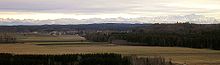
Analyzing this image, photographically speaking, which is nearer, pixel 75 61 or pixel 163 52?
pixel 75 61

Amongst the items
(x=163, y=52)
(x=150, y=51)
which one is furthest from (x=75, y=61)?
(x=150, y=51)

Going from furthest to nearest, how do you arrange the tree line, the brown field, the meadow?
the brown field
the meadow
the tree line

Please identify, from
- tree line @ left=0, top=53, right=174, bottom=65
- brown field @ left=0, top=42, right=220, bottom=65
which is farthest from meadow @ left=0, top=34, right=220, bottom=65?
tree line @ left=0, top=53, right=174, bottom=65

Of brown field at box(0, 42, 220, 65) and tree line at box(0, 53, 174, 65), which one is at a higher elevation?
tree line at box(0, 53, 174, 65)

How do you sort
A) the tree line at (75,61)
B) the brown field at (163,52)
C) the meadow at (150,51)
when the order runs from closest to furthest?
the tree line at (75,61), the meadow at (150,51), the brown field at (163,52)

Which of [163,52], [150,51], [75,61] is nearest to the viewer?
[75,61]

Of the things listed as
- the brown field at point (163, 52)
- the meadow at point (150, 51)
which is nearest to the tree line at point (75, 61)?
the meadow at point (150, 51)

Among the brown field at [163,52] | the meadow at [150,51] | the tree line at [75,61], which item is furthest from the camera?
the brown field at [163,52]

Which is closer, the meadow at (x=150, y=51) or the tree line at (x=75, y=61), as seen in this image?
the tree line at (x=75, y=61)

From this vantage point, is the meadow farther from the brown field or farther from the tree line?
the tree line

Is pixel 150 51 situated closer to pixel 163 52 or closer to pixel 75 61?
pixel 163 52

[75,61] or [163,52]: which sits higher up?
[75,61]

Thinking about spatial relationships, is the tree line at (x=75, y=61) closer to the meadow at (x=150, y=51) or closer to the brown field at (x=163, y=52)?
the meadow at (x=150, y=51)

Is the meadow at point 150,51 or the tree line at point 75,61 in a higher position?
the tree line at point 75,61
